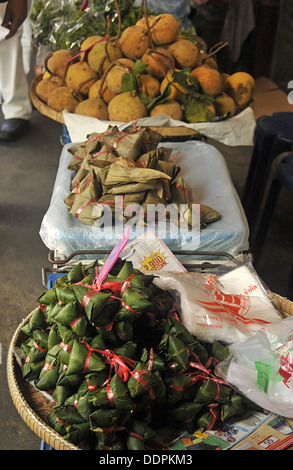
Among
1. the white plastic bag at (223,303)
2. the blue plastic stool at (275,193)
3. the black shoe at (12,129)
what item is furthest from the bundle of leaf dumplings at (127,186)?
the black shoe at (12,129)

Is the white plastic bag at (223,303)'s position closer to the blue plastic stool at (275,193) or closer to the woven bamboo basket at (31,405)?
the woven bamboo basket at (31,405)

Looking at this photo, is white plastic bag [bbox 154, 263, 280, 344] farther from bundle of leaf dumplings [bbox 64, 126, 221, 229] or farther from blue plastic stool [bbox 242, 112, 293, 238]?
blue plastic stool [bbox 242, 112, 293, 238]

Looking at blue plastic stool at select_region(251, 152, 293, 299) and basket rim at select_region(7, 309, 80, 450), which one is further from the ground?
basket rim at select_region(7, 309, 80, 450)

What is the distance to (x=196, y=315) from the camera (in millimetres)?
1105

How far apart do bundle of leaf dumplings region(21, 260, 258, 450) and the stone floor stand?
2.61 ft

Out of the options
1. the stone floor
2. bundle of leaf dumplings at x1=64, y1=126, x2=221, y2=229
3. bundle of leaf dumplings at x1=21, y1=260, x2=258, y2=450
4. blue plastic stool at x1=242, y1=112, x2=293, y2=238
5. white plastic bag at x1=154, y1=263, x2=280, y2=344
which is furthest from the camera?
blue plastic stool at x1=242, y1=112, x2=293, y2=238

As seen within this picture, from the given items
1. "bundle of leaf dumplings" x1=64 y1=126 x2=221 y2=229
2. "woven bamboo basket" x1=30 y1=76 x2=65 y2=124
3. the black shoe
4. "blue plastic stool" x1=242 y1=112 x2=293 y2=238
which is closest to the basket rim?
"bundle of leaf dumplings" x1=64 y1=126 x2=221 y2=229

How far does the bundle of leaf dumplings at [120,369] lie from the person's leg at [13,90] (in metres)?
2.64

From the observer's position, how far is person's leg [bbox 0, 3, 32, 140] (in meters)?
3.30

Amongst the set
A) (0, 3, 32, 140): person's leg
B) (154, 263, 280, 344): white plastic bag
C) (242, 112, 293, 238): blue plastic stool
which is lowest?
(0, 3, 32, 140): person's leg

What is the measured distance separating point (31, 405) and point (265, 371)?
19.1 inches

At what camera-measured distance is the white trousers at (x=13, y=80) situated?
328cm

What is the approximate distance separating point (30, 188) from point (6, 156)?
17.7 inches

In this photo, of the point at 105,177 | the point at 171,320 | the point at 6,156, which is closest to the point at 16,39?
the point at 6,156
